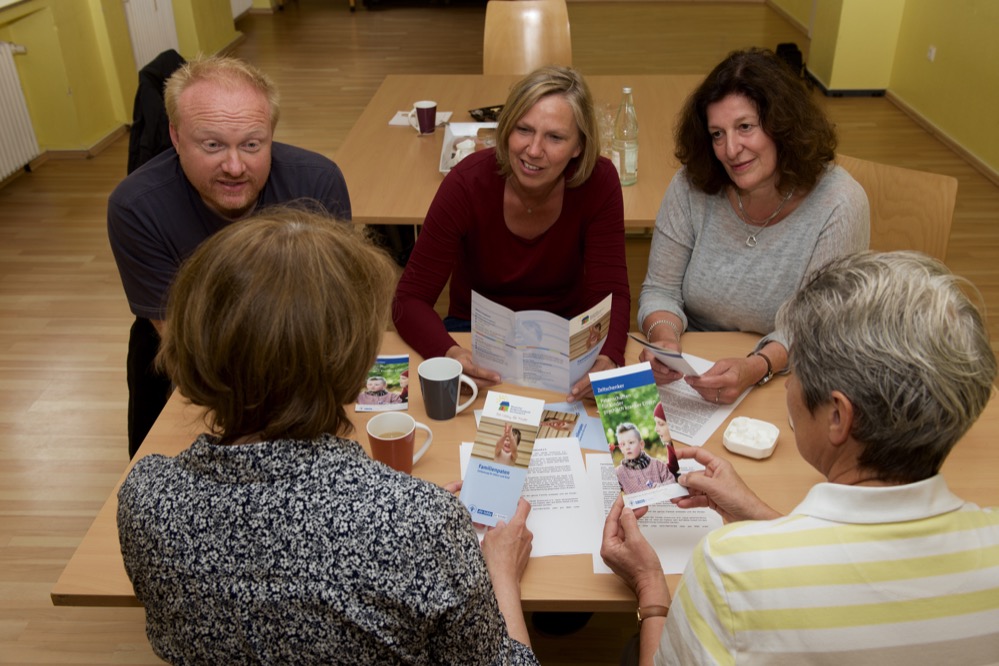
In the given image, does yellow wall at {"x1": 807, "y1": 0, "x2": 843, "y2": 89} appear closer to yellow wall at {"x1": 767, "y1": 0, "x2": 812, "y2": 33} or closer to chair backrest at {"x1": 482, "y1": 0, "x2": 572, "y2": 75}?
yellow wall at {"x1": 767, "y1": 0, "x2": 812, "y2": 33}

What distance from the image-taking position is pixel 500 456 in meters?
1.55

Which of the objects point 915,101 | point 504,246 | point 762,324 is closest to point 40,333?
point 504,246

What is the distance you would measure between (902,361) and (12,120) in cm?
522

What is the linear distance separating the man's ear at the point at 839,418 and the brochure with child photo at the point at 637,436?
40cm

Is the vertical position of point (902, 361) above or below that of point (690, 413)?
above

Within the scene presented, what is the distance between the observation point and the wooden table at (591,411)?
1.36 metres

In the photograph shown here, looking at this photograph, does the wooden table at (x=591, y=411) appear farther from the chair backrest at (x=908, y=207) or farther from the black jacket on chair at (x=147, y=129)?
the black jacket on chair at (x=147, y=129)

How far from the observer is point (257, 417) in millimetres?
1052

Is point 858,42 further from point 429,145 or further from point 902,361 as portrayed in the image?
point 902,361

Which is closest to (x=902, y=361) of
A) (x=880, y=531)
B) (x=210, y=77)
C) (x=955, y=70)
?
(x=880, y=531)

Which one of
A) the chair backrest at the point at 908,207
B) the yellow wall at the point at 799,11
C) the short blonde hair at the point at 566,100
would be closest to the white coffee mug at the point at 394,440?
the short blonde hair at the point at 566,100

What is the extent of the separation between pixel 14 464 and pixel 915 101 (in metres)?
5.76

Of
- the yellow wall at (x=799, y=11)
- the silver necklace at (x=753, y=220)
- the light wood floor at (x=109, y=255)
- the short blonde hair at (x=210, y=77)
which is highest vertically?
the short blonde hair at (x=210, y=77)

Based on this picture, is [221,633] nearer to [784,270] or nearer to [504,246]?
[504,246]
